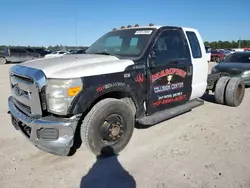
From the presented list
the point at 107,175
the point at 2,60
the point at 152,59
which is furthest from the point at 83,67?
the point at 2,60

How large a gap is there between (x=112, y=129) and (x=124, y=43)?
1.81 meters

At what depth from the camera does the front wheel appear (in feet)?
11.0

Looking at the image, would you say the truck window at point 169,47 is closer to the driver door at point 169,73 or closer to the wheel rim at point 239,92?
the driver door at point 169,73

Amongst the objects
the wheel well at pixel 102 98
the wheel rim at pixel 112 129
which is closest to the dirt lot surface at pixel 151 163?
the wheel well at pixel 102 98

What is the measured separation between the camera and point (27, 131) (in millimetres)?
3627

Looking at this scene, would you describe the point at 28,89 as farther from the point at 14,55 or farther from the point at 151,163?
the point at 14,55

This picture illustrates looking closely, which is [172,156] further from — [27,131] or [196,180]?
[27,131]

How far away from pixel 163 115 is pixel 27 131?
2.36 metres

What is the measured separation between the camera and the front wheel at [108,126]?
334 centimetres

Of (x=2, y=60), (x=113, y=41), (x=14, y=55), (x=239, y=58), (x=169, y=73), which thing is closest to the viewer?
(x=169, y=73)

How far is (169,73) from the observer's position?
4434 mm

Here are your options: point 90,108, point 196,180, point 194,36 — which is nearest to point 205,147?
point 196,180

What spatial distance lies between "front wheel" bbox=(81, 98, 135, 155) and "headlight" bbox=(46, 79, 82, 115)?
41 centimetres

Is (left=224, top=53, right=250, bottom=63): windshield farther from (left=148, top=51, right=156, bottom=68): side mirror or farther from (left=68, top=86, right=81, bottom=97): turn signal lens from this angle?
(left=68, top=86, right=81, bottom=97): turn signal lens
